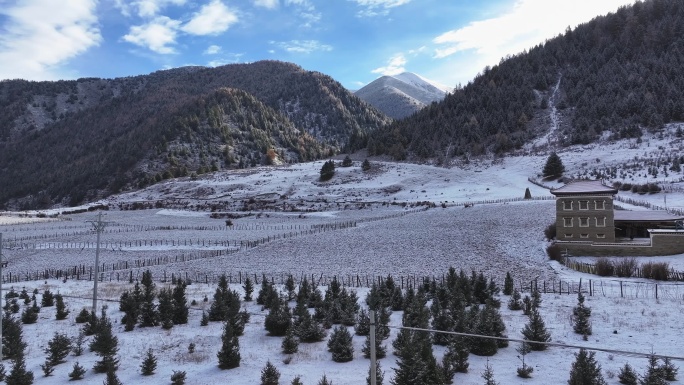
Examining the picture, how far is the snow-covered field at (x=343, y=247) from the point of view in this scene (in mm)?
17156

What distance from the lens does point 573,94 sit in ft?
421

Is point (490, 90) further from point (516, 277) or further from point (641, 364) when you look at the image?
point (641, 364)

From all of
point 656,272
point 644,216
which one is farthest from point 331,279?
point 644,216

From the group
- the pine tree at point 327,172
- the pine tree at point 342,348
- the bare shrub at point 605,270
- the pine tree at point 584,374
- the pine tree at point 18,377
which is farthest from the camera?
the pine tree at point 327,172

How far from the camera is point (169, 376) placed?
51.7 ft

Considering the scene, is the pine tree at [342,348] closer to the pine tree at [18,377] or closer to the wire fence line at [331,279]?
the pine tree at [18,377]

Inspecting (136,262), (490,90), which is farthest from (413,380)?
(490,90)

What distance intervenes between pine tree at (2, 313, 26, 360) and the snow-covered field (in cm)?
66

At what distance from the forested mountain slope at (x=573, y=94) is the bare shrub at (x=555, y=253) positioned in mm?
79451

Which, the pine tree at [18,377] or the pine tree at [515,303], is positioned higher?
the pine tree at [515,303]

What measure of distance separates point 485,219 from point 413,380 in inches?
1614

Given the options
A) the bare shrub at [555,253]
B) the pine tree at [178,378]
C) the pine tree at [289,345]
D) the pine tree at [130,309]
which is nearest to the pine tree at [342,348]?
the pine tree at [289,345]

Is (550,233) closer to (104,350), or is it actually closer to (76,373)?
(104,350)

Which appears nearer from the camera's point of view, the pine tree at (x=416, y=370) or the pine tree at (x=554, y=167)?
the pine tree at (x=416, y=370)
